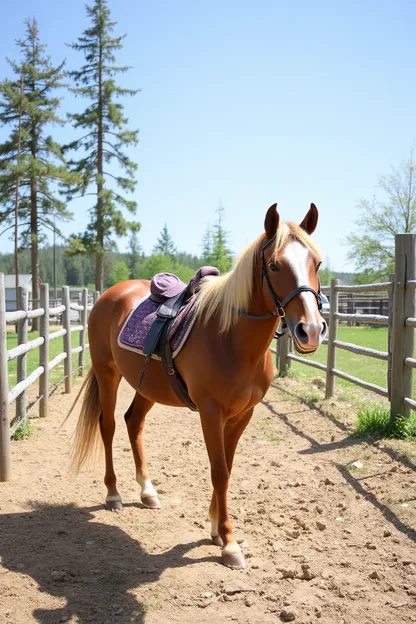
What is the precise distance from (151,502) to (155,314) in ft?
4.79

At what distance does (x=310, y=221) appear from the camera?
111 inches

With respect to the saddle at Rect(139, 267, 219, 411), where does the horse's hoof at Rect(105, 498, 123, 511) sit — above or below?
below

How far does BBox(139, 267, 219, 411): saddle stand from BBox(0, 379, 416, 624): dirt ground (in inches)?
38.3

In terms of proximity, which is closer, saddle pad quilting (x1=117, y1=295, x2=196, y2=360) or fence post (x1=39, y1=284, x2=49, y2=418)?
saddle pad quilting (x1=117, y1=295, x2=196, y2=360)

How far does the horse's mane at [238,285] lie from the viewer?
2.63m

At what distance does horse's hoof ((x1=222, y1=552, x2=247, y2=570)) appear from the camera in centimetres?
286

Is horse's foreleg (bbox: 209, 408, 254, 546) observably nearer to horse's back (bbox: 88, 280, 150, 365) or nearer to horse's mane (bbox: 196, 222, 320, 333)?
horse's mane (bbox: 196, 222, 320, 333)

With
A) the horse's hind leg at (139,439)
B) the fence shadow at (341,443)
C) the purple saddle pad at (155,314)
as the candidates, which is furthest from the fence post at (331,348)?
the purple saddle pad at (155,314)

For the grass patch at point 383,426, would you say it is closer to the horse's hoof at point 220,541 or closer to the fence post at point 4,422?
the horse's hoof at point 220,541

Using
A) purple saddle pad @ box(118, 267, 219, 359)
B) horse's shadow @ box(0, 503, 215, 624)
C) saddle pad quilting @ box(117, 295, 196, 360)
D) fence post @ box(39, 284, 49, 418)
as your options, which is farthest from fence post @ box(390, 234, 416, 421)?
fence post @ box(39, 284, 49, 418)

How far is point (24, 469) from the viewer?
4605mm

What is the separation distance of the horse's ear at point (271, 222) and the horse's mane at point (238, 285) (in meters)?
0.03

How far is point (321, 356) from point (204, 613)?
11358 millimetres

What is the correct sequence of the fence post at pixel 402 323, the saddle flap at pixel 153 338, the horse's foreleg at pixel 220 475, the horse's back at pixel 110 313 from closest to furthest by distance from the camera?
the horse's foreleg at pixel 220 475 < the saddle flap at pixel 153 338 < the horse's back at pixel 110 313 < the fence post at pixel 402 323
